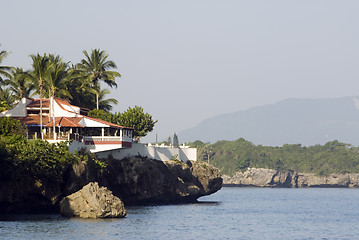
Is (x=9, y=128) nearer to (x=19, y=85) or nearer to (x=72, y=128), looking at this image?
(x=72, y=128)

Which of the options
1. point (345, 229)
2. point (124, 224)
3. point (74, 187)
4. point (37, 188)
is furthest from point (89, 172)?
point (345, 229)

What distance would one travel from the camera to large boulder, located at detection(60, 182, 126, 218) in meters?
76.9

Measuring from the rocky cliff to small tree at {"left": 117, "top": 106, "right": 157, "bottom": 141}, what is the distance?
10898 millimetres

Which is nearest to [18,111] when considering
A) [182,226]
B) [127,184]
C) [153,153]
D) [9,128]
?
[9,128]

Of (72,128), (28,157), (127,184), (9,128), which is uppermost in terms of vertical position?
(72,128)

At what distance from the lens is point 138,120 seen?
128 m

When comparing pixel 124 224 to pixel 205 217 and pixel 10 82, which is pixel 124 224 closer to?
pixel 205 217

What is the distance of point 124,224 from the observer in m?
74.0

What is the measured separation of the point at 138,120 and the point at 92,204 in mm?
51522

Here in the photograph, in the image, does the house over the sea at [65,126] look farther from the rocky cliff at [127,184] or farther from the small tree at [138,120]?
the small tree at [138,120]

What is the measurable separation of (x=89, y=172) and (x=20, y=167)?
14.2 metres

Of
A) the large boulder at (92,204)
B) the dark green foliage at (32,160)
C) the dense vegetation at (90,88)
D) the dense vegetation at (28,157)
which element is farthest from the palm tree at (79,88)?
the large boulder at (92,204)

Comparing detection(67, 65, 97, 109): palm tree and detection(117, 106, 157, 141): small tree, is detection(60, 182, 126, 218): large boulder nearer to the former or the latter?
detection(67, 65, 97, 109): palm tree

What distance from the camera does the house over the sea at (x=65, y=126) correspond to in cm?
9475
